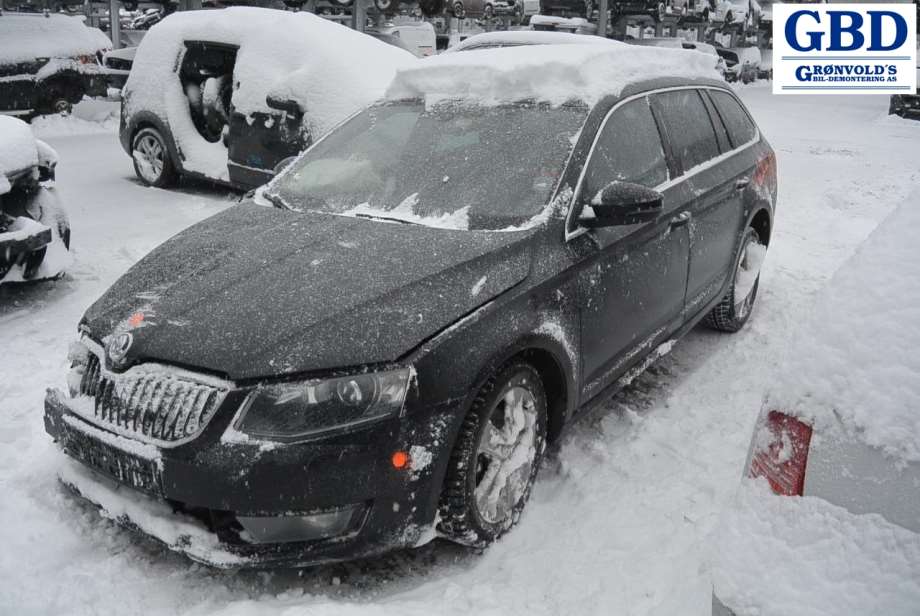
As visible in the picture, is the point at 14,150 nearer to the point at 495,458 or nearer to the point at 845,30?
the point at 495,458

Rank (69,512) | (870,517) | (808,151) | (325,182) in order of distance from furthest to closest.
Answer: (808,151) → (325,182) → (69,512) → (870,517)

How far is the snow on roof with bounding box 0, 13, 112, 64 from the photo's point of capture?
1112 centimetres

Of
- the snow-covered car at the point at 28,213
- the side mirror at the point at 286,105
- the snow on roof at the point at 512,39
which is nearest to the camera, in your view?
the snow-covered car at the point at 28,213

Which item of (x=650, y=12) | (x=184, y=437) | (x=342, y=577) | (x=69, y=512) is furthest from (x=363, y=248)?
(x=650, y=12)

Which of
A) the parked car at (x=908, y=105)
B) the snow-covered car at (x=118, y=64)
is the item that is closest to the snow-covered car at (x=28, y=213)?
the snow-covered car at (x=118, y=64)

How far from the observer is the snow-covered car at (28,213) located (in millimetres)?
4785

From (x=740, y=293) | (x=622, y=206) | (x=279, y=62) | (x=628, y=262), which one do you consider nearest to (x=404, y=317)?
(x=622, y=206)

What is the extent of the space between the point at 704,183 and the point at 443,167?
63.7 inches

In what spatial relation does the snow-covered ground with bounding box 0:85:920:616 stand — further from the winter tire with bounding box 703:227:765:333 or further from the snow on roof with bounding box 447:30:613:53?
the snow on roof with bounding box 447:30:613:53

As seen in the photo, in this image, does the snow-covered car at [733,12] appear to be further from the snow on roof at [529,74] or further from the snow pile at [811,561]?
the snow pile at [811,561]

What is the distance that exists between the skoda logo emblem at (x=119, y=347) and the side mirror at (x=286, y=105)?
483 cm

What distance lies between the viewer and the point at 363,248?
3.11 m

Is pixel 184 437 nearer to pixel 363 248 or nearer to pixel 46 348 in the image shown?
pixel 363 248

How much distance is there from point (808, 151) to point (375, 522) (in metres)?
13.6
